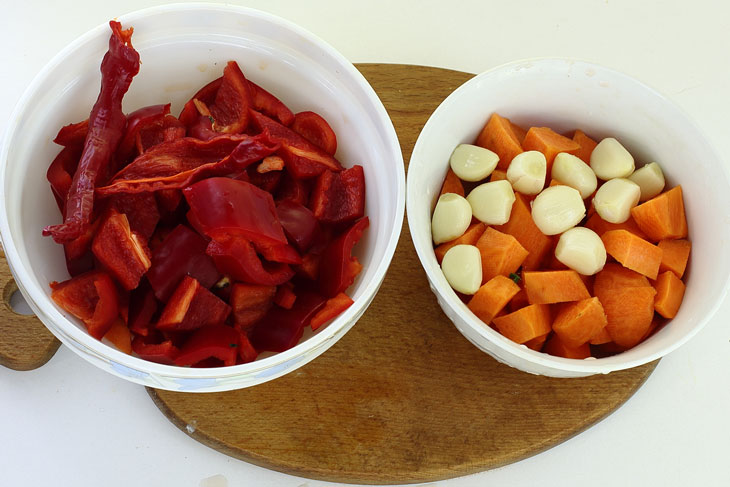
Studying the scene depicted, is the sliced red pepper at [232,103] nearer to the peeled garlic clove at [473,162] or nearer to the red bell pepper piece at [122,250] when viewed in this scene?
the red bell pepper piece at [122,250]

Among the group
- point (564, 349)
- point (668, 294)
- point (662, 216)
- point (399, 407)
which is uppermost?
point (662, 216)

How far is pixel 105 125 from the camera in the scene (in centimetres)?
120

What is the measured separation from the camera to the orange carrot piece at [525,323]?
1285 millimetres

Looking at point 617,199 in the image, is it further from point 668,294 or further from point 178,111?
point 178,111

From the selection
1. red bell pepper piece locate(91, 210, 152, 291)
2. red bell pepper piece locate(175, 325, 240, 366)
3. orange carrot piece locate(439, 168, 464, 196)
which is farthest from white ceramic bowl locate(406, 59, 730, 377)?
red bell pepper piece locate(91, 210, 152, 291)

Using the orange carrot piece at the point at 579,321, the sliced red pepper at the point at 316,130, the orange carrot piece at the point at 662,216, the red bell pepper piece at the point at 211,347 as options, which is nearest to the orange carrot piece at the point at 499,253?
the orange carrot piece at the point at 579,321

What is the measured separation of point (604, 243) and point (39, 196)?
1.04 m

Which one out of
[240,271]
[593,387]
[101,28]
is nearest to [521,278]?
[593,387]

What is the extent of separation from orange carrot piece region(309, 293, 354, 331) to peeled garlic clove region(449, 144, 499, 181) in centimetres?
39

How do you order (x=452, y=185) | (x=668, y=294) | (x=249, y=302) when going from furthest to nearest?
(x=452, y=185) → (x=668, y=294) → (x=249, y=302)

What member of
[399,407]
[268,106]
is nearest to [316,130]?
[268,106]

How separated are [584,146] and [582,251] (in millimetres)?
294

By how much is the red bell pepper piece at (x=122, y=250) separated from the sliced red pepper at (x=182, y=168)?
0.05 metres

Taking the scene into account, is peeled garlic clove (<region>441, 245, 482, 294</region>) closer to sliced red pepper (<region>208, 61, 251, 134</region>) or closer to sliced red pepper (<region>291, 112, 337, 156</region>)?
sliced red pepper (<region>291, 112, 337, 156</region>)
